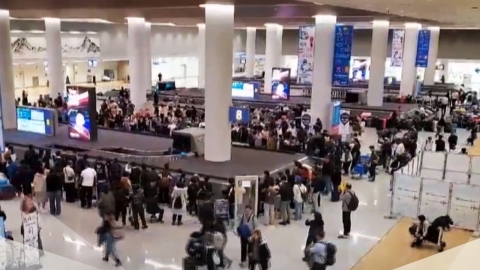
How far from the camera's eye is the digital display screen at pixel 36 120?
20.0 metres

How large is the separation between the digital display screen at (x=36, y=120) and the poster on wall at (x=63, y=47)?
1927cm

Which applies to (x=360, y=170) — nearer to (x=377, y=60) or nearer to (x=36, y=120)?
(x=36, y=120)

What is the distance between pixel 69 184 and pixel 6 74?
11211 mm

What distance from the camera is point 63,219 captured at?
12.3 meters

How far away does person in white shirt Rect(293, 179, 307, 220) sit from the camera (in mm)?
12297

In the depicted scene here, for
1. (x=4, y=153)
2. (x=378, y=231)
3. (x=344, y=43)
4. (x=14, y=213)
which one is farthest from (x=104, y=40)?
(x=378, y=231)

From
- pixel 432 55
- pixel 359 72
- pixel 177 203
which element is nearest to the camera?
pixel 177 203

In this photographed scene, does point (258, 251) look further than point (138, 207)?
No

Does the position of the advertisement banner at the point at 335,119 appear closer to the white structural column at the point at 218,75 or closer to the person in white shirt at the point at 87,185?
the white structural column at the point at 218,75

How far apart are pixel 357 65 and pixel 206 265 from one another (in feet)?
130

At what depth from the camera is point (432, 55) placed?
131 feet

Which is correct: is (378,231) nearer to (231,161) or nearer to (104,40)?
(231,161)

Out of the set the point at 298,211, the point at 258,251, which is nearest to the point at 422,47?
the point at 298,211

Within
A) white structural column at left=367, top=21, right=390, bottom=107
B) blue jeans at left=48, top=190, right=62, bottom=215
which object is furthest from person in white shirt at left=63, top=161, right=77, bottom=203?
white structural column at left=367, top=21, right=390, bottom=107
